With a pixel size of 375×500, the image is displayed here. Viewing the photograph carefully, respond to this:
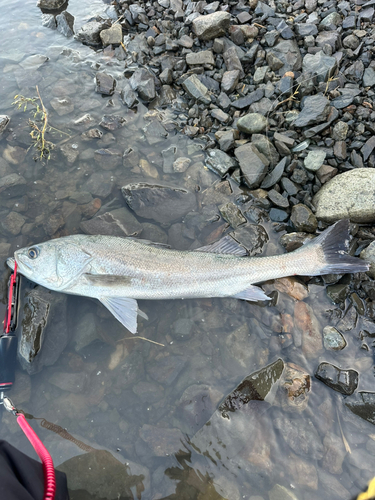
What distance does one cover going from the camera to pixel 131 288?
15.4 ft

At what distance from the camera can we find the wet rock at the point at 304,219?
5.34m

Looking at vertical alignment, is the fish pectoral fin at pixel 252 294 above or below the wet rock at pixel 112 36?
below

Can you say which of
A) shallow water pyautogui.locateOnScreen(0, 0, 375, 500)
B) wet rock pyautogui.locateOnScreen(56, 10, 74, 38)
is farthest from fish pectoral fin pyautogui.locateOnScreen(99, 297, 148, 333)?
wet rock pyautogui.locateOnScreen(56, 10, 74, 38)

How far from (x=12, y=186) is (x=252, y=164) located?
15.6 ft

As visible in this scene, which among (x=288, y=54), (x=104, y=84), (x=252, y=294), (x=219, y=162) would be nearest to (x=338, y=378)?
(x=252, y=294)

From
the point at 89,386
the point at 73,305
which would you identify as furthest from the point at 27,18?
the point at 89,386

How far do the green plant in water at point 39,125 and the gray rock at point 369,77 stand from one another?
664cm

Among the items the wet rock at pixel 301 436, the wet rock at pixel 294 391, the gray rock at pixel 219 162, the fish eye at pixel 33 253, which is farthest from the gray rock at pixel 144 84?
the wet rock at pixel 301 436

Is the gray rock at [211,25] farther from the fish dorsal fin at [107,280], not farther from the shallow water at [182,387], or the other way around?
the fish dorsal fin at [107,280]

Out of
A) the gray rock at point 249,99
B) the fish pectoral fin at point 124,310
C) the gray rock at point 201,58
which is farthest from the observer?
the gray rock at point 201,58

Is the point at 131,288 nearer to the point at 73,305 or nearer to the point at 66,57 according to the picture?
the point at 73,305

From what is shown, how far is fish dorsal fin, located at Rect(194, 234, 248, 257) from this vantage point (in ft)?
16.4

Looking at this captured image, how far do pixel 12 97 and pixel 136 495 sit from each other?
329 inches

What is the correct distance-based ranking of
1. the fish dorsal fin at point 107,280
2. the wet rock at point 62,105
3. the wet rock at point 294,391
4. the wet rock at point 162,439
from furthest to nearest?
the wet rock at point 62,105 → the fish dorsal fin at point 107,280 → the wet rock at point 294,391 → the wet rock at point 162,439
